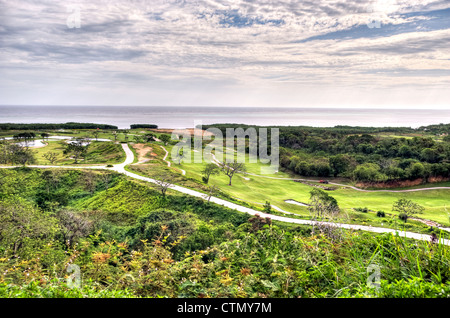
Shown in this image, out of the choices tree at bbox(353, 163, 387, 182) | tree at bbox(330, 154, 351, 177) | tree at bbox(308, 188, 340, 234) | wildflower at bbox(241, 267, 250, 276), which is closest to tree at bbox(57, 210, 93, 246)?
tree at bbox(308, 188, 340, 234)

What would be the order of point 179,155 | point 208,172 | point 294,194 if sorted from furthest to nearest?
point 179,155 < point 294,194 < point 208,172

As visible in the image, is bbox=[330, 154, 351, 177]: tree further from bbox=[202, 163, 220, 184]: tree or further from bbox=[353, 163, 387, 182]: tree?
bbox=[202, 163, 220, 184]: tree

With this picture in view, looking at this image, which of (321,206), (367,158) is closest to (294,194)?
(321,206)

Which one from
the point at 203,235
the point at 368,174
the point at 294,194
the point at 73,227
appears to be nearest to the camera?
the point at 203,235

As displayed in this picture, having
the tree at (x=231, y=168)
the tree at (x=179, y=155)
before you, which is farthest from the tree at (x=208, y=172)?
the tree at (x=179, y=155)

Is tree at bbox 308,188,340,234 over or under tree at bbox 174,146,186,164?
under

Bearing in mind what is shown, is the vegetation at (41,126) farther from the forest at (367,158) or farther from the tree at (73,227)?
the tree at (73,227)

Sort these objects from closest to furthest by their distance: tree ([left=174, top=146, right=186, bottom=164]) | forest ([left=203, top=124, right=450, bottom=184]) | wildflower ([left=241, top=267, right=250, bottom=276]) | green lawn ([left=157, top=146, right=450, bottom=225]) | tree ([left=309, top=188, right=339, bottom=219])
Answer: wildflower ([left=241, top=267, right=250, bottom=276]) < tree ([left=309, top=188, right=339, bottom=219]) < green lawn ([left=157, top=146, right=450, bottom=225]) < forest ([left=203, top=124, right=450, bottom=184]) < tree ([left=174, top=146, right=186, bottom=164])

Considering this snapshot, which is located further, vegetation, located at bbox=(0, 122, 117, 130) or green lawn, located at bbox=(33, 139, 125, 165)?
vegetation, located at bbox=(0, 122, 117, 130)

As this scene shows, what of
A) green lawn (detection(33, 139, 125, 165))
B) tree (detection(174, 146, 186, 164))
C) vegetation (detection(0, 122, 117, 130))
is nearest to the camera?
green lawn (detection(33, 139, 125, 165))

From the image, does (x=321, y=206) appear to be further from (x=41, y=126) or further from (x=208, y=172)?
(x=41, y=126)
